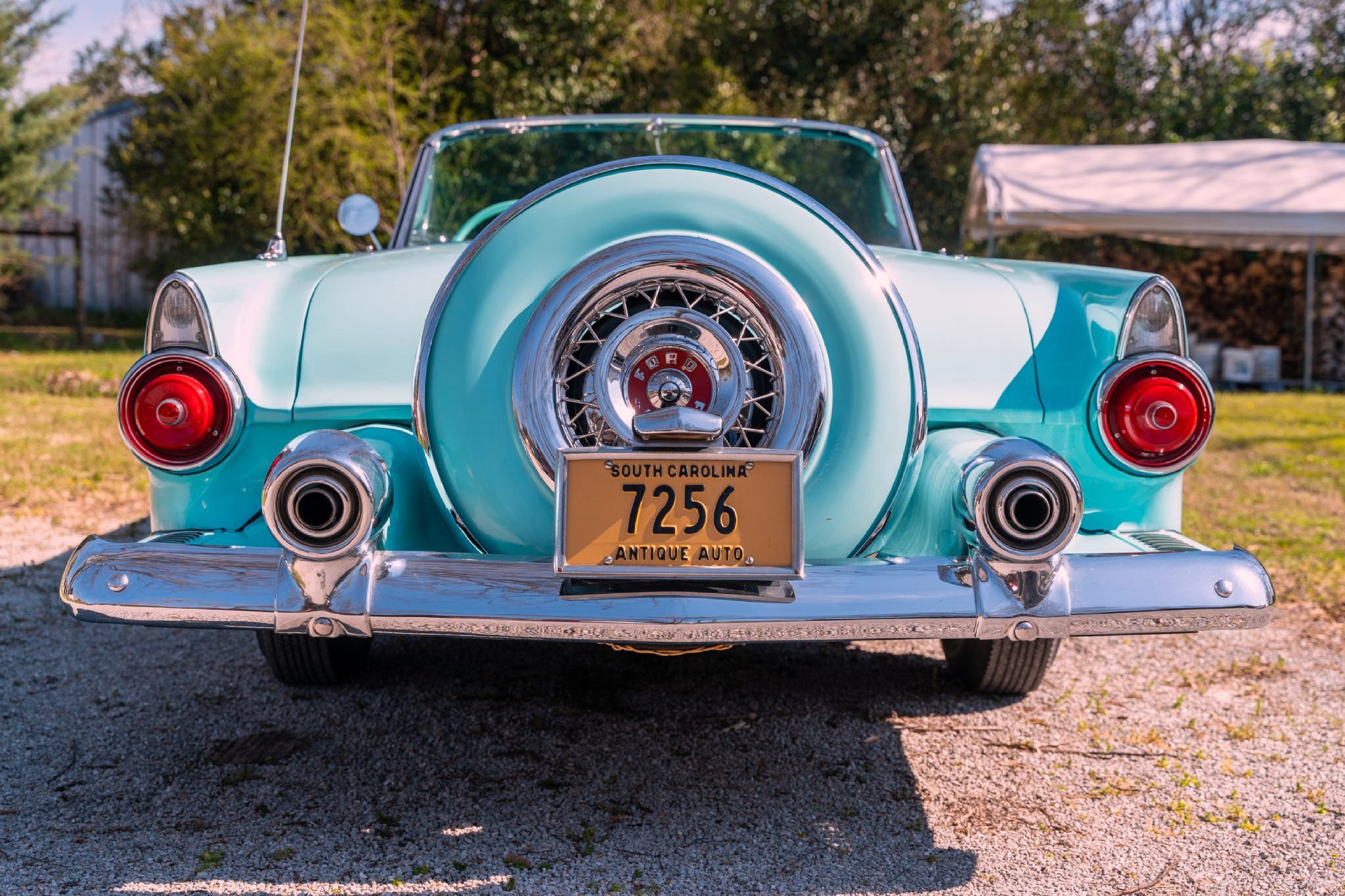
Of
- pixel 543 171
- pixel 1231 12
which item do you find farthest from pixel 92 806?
pixel 1231 12

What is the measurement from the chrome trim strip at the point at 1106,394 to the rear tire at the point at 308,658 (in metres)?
2.05

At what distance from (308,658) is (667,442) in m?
1.65

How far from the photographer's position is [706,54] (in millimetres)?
16188

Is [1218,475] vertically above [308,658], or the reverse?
[1218,475]

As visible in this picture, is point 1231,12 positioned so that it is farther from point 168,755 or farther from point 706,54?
point 168,755

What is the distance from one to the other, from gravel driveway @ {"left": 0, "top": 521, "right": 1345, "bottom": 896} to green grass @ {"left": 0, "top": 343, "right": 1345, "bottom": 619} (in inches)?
40.0

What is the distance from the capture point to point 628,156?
149 inches

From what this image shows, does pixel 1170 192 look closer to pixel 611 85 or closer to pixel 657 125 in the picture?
pixel 611 85

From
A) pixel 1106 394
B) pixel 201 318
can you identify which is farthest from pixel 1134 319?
pixel 201 318

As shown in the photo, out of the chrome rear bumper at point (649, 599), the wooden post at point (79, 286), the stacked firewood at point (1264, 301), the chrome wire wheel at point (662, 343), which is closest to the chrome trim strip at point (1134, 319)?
the chrome rear bumper at point (649, 599)

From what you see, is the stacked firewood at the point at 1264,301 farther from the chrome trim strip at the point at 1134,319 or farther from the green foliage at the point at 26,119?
the green foliage at the point at 26,119

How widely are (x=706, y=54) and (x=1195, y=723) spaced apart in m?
14.6

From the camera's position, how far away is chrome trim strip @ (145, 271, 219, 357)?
94.0 inches

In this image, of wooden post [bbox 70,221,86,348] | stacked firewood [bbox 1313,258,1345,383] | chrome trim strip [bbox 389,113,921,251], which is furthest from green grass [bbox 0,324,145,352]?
stacked firewood [bbox 1313,258,1345,383]
